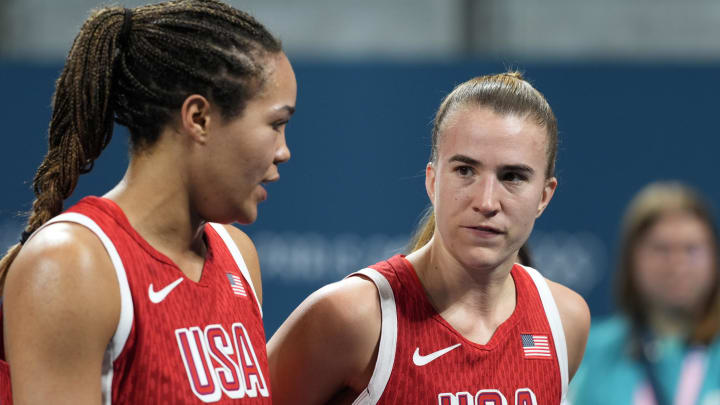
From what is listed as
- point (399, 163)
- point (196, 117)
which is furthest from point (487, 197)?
point (399, 163)

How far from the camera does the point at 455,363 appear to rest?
6.01 ft

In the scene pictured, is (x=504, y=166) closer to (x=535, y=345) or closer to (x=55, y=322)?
(x=535, y=345)

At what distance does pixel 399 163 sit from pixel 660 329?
1.65 metres

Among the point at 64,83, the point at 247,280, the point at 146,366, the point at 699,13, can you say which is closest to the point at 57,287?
the point at 146,366

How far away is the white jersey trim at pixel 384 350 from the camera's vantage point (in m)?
1.79

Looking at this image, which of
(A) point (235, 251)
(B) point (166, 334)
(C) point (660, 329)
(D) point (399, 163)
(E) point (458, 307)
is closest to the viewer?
(B) point (166, 334)

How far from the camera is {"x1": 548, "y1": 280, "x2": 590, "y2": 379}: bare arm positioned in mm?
2039

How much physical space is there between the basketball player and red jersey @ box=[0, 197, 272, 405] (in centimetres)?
28

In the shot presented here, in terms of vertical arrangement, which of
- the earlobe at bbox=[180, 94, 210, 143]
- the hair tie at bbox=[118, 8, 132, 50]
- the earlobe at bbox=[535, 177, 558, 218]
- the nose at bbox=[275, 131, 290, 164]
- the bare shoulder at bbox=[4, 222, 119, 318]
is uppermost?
the hair tie at bbox=[118, 8, 132, 50]

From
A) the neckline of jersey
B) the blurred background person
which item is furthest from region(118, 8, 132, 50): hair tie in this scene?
the blurred background person

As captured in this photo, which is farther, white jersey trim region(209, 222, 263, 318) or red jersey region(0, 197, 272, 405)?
white jersey trim region(209, 222, 263, 318)

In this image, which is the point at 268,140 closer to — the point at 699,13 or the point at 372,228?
the point at 372,228

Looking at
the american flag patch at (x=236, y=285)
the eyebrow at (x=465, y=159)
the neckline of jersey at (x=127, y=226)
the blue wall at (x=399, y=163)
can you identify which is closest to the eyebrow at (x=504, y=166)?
the eyebrow at (x=465, y=159)

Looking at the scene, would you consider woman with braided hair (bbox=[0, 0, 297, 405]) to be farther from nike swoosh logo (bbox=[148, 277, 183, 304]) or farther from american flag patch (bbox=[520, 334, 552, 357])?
american flag patch (bbox=[520, 334, 552, 357])
